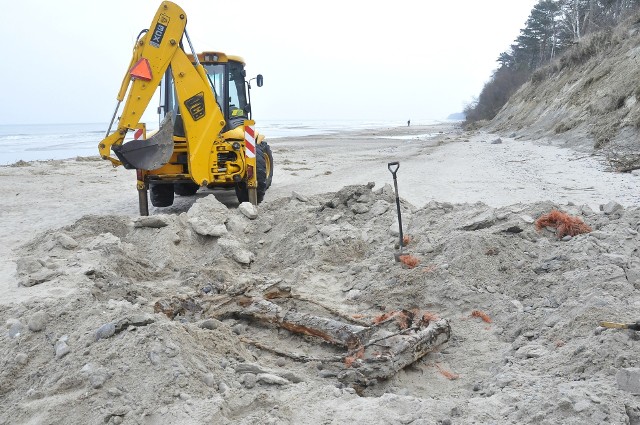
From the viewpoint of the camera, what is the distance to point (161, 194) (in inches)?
397

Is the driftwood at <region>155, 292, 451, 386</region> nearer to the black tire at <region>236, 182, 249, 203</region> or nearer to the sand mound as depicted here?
the sand mound

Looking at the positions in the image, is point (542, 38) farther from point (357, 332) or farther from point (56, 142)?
point (357, 332)

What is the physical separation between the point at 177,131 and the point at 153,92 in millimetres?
821

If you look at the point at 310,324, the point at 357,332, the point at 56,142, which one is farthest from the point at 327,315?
the point at 56,142

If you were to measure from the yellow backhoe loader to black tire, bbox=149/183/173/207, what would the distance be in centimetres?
109

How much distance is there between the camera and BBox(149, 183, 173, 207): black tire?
10016 millimetres

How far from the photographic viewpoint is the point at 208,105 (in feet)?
28.3

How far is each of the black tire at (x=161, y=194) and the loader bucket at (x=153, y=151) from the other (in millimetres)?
1704

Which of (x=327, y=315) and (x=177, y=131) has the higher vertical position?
(x=177, y=131)

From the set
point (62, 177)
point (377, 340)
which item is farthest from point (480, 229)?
point (62, 177)

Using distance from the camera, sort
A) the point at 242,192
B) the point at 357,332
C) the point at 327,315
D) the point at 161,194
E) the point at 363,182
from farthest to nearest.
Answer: the point at 363,182
the point at 161,194
the point at 242,192
the point at 327,315
the point at 357,332

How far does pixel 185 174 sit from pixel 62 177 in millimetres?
7883

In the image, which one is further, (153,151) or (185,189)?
(185,189)

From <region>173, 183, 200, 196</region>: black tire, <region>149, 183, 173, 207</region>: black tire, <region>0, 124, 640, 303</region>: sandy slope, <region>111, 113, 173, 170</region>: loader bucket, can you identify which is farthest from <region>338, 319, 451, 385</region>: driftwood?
→ <region>173, 183, 200, 196</region>: black tire
